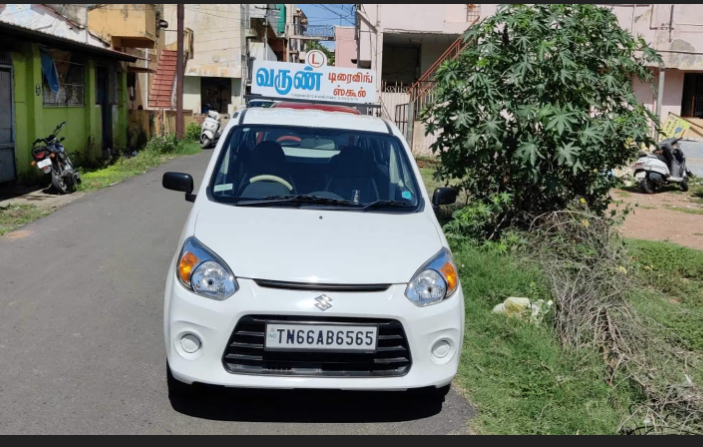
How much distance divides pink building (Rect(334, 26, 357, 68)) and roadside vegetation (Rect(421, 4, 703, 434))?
24899mm

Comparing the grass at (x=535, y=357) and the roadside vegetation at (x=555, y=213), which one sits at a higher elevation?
the roadside vegetation at (x=555, y=213)

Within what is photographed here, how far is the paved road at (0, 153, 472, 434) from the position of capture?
13.5 ft

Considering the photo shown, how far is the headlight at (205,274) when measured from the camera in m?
3.89

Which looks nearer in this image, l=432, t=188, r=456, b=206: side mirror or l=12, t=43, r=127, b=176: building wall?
l=432, t=188, r=456, b=206: side mirror

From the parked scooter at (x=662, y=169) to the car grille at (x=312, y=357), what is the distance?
1327cm

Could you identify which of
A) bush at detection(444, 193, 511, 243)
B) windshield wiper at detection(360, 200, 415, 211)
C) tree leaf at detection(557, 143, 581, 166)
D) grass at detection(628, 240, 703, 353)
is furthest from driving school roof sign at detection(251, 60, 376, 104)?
windshield wiper at detection(360, 200, 415, 211)

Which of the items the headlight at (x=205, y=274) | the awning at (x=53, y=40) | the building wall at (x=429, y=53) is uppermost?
the building wall at (x=429, y=53)

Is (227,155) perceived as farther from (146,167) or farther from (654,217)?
(146,167)

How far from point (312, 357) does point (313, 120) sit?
90.5 inches

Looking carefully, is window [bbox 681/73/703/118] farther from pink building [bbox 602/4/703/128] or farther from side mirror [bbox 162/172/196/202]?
side mirror [bbox 162/172/196/202]

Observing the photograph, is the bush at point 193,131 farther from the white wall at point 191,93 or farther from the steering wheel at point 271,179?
the steering wheel at point 271,179

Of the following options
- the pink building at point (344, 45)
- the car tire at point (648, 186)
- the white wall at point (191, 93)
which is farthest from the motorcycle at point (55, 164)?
the white wall at point (191, 93)

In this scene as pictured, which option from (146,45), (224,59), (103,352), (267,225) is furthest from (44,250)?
(224,59)

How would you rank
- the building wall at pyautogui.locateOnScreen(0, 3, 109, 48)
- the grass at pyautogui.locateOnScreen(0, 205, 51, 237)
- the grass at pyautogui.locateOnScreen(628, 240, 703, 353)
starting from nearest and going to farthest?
the grass at pyautogui.locateOnScreen(628, 240, 703, 353), the grass at pyautogui.locateOnScreen(0, 205, 51, 237), the building wall at pyautogui.locateOnScreen(0, 3, 109, 48)
